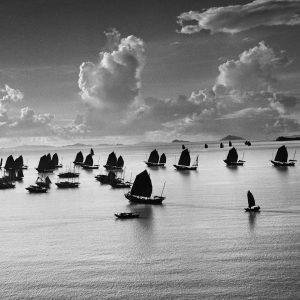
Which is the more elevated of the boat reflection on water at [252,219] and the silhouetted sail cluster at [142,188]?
the silhouetted sail cluster at [142,188]

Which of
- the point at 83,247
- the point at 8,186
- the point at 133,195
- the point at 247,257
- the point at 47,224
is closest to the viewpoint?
the point at 247,257

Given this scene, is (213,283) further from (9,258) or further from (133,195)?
(133,195)

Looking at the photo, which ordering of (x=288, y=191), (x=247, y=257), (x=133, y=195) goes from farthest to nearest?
(x=288, y=191), (x=133, y=195), (x=247, y=257)

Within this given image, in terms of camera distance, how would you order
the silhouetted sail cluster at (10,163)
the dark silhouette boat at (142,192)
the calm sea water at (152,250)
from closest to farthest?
the calm sea water at (152,250)
the dark silhouette boat at (142,192)
the silhouetted sail cluster at (10,163)

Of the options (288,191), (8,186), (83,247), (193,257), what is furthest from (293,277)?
(8,186)

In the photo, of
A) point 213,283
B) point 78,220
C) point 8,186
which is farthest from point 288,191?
point 8,186

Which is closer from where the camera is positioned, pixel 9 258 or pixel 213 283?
pixel 213 283

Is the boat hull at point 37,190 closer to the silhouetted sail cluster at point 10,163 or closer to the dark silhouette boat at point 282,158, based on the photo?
the silhouetted sail cluster at point 10,163

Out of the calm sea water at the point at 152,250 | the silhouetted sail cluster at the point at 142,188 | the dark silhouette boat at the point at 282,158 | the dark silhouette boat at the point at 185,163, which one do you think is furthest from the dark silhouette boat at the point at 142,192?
the dark silhouette boat at the point at 282,158

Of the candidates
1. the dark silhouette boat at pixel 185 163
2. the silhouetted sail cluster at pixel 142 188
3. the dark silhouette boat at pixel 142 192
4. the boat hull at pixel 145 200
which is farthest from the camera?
the dark silhouette boat at pixel 185 163
